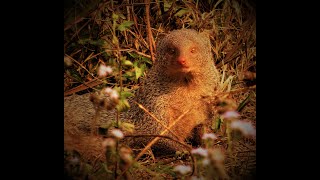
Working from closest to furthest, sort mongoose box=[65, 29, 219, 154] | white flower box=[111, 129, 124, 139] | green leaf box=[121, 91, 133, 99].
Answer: white flower box=[111, 129, 124, 139] < green leaf box=[121, 91, 133, 99] < mongoose box=[65, 29, 219, 154]

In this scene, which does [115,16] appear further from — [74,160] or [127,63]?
[74,160]

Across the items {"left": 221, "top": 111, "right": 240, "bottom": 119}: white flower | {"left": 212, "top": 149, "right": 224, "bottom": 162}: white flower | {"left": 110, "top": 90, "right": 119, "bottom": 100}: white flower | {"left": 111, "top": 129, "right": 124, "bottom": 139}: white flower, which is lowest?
{"left": 212, "top": 149, "right": 224, "bottom": 162}: white flower

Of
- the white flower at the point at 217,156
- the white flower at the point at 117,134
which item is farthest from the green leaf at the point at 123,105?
the white flower at the point at 217,156

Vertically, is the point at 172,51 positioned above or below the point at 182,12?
below

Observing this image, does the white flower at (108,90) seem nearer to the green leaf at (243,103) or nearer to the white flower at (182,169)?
the white flower at (182,169)

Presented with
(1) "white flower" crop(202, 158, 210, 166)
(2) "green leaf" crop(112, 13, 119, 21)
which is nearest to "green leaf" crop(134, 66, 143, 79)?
(2) "green leaf" crop(112, 13, 119, 21)

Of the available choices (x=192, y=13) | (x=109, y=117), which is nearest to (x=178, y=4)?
(x=192, y=13)

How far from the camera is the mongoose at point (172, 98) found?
112 inches

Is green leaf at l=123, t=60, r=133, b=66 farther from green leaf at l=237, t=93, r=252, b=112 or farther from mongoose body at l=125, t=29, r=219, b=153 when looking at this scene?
green leaf at l=237, t=93, r=252, b=112

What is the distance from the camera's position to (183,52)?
272 cm

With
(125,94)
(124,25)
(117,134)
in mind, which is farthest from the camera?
(124,25)

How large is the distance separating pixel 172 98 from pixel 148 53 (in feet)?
1.01

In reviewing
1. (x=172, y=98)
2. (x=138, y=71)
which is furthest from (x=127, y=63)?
(x=172, y=98)

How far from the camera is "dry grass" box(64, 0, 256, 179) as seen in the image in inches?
109
